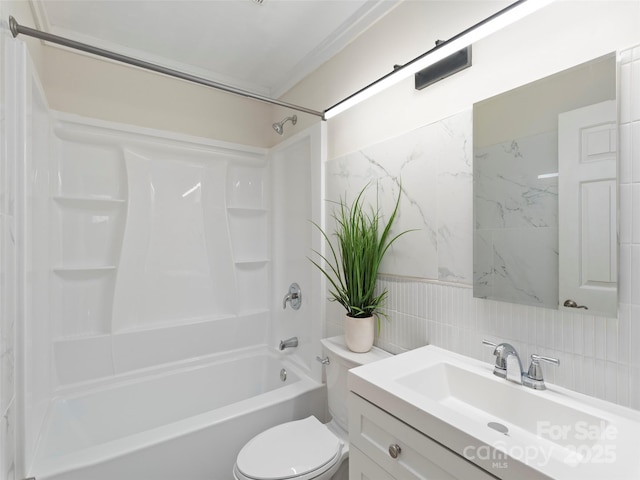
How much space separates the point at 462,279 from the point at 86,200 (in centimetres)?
208

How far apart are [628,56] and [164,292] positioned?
7.88 feet

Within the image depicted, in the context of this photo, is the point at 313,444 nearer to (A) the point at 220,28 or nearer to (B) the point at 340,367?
(B) the point at 340,367

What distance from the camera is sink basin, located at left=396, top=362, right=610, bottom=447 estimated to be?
0.77 metres

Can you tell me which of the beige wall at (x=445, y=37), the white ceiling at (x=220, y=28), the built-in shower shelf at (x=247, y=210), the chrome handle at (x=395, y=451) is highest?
the white ceiling at (x=220, y=28)

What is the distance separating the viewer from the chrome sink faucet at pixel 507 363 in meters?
0.91

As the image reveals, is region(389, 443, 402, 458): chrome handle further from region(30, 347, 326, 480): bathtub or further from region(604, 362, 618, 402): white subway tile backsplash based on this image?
region(30, 347, 326, 480): bathtub

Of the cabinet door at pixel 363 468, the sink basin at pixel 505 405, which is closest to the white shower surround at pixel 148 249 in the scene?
the cabinet door at pixel 363 468

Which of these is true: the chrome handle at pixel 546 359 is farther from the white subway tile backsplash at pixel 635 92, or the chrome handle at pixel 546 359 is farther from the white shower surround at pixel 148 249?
the white shower surround at pixel 148 249

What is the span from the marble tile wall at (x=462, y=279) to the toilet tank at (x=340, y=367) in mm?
135

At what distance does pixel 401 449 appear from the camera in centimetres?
82

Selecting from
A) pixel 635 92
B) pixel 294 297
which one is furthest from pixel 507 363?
pixel 294 297

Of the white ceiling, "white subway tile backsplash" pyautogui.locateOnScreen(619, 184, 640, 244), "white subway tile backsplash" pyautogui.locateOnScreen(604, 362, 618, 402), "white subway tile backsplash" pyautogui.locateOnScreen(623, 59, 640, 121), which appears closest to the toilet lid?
"white subway tile backsplash" pyautogui.locateOnScreen(604, 362, 618, 402)

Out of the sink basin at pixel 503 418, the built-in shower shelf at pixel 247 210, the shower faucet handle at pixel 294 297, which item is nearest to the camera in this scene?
the sink basin at pixel 503 418

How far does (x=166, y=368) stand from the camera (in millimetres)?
2035
